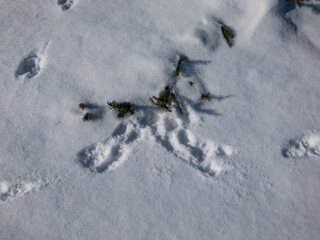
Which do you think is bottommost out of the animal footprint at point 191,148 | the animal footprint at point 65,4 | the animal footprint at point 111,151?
the animal footprint at point 111,151

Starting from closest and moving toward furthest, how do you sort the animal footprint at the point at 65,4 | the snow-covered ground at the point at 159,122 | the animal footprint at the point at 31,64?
the snow-covered ground at the point at 159,122 → the animal footprint at the point at 31,64 → the animal footprint at the point at 65,4

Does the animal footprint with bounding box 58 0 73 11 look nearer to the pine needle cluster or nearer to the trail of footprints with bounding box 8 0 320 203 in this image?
the trail of footprints with bounding box 8 0 320 203

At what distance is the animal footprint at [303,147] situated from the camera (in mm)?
2891

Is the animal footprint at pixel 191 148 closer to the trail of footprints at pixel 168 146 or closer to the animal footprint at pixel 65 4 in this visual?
the trail of footprints at pixel 168 146

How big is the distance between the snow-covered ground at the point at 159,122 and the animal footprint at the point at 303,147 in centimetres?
1

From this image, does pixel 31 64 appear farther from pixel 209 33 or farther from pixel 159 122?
pixel 209 33

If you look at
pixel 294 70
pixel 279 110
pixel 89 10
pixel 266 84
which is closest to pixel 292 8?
pixel 294 70

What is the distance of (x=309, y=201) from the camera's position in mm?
2785

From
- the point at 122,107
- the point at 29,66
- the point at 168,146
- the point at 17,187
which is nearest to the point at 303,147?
the point at 168,146

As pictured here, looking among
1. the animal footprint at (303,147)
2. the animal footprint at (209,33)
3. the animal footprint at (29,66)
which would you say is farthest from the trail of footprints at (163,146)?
the animal footprint at (29,66)

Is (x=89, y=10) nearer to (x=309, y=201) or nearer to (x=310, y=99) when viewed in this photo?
(x=310, y=99)

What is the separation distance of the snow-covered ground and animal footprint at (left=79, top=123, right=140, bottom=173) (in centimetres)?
1

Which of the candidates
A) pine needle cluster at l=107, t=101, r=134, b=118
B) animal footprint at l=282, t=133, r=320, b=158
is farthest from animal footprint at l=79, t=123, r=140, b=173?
animal footprint at l=282, t=133, r=320, b=158

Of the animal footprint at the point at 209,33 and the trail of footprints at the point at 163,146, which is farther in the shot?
the animal footprint at the point at 209,33
